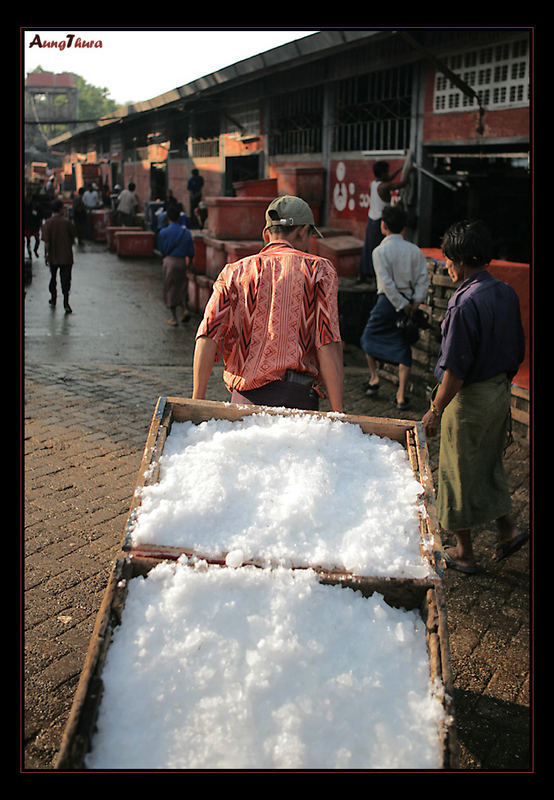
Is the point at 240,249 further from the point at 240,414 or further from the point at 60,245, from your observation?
the point at 240,414

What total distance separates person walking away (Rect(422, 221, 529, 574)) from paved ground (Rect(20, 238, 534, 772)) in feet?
1.13

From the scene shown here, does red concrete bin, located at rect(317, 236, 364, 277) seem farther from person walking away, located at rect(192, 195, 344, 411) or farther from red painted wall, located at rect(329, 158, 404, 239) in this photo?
person walking away, located at rect(192, 195, 344, 411)

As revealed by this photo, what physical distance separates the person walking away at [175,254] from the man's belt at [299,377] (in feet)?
25.1

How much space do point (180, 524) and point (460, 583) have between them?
227cm

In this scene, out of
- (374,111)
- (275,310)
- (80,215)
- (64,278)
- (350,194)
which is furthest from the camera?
(80,215)

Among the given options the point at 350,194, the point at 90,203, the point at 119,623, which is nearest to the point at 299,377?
the point at 119,623

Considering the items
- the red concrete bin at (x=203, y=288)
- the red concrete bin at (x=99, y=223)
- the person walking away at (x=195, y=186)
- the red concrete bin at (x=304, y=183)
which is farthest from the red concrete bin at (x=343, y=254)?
the red concrete bin at (x=99, y=223)

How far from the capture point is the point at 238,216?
33.8 feet

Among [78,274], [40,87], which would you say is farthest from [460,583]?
[40,87]

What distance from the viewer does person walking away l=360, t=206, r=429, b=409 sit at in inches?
248

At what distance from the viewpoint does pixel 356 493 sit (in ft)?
6.99

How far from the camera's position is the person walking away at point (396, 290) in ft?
20.7

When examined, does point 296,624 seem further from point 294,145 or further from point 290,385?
point 294,145

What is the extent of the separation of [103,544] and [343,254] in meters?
6.59
